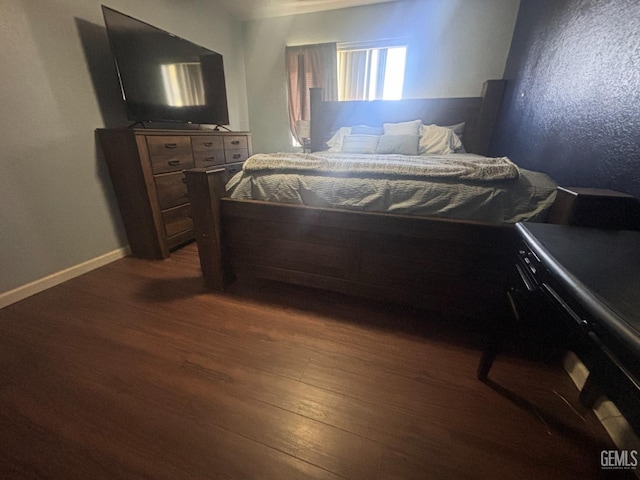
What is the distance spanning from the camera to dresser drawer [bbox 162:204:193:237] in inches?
78.8

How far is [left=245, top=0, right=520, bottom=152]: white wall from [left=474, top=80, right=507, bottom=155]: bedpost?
310 mm

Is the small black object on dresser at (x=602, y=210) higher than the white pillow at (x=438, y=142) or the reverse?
the reverse

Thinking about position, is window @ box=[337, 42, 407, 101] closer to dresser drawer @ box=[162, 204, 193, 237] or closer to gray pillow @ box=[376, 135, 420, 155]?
gray pillow @ box=[376, 135, 420, 155]

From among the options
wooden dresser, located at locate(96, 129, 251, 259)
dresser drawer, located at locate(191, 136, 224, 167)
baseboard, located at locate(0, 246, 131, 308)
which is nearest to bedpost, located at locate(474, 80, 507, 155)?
wooden dresser, located at locate(96, 129, 251, 259)

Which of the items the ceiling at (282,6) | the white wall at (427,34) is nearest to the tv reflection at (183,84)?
the ceiling at (282,6)

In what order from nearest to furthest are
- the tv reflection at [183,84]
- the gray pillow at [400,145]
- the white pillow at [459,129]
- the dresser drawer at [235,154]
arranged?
the tv reflection at [183,84] → the gray pillow at [400,145] → the dresser drawer at [235,154] → the white pillow at [459,129]

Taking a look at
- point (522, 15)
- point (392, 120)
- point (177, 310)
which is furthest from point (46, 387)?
point (522, 15)

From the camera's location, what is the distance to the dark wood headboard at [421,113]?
2.64 m

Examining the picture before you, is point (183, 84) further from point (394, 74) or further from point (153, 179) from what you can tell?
point (394, 74)

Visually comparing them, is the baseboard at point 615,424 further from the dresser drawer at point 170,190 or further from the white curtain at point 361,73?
the white curtain at point 361,73

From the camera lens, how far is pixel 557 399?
96cm

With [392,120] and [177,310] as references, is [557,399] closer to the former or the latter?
[177,310]

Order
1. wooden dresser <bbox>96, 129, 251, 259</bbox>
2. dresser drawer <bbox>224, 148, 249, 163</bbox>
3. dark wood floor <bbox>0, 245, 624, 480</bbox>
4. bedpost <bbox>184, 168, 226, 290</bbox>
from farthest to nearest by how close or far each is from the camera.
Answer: dresser drawer <bbox>224, 148, 249, 163</bbox>
wooden dresser <bbox>96, 129, 251, 259</bbox>
bedpost <bbox>184, 168, 226, 290</bbox>
dark wood floor <bbox>0, 245, 624, 480</bbox>

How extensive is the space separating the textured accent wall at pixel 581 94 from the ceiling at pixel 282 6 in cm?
180
